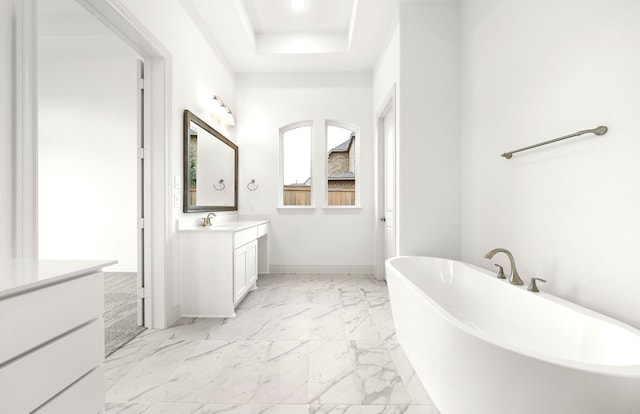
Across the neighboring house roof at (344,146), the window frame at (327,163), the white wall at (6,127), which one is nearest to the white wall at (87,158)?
the window frame at (327,163)

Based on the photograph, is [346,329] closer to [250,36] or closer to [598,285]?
[598,285]

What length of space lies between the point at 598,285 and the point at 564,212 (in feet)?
1.28

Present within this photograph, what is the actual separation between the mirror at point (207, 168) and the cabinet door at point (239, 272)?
0.62 m

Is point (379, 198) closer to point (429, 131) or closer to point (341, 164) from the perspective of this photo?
point (341, 164)

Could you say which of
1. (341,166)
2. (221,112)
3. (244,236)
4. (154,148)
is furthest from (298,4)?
(244,236)

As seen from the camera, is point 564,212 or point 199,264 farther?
point 199,264

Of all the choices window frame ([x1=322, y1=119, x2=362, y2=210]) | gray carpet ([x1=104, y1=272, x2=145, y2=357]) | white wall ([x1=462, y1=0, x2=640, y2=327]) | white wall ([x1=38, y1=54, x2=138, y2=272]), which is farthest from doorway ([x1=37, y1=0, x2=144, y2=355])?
white wall ([x1=462, y1=0, x2=640, y2=327])

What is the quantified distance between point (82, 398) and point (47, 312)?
1.11 ft

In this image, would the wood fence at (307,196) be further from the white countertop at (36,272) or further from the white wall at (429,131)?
the white countertop at (36,272)

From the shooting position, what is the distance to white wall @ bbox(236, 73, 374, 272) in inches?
163

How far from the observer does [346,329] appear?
2328 millimetres

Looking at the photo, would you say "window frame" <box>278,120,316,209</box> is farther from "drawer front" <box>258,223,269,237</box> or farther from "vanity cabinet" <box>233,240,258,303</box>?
"vanity cabinet" <box>233,240,258,303</box>

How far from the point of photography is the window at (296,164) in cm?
428

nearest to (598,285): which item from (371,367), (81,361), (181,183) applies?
(371,367)
